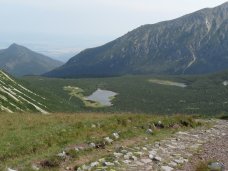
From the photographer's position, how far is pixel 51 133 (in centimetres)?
2723

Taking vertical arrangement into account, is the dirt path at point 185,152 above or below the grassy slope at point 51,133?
below

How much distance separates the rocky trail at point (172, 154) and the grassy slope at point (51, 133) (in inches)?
60.2

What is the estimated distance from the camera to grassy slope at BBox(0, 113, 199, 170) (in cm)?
2212

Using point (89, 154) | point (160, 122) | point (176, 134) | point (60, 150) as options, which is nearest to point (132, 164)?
point (89, 154)

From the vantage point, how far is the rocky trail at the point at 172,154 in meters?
20.5

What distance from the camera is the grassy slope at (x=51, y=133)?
22.1m

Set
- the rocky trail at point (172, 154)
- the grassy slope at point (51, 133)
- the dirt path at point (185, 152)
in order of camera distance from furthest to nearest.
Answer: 1. the grassy slope at point (51, 133)
2. the dirt path at point (185, 152)
3. the rocky trail at point (172, 154)

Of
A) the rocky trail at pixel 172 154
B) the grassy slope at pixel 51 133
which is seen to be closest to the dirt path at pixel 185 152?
the rocky trail at pixel 172 154

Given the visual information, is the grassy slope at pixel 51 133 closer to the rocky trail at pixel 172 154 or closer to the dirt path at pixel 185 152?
the rocky trail at pixel 172 154

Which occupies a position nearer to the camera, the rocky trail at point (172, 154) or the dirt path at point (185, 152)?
the rocky trail at point (172, 154)

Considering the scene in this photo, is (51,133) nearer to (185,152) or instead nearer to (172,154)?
(172,154)

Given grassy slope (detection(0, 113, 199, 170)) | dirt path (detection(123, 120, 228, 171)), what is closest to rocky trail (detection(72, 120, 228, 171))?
dirt path (detection(123, 120, 228, 171))

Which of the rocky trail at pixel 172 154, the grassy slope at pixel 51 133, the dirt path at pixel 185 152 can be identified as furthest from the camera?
the grassy slope at pixel 51 133

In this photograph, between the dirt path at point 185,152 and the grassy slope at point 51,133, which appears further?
the grassy slope at point 51,133
